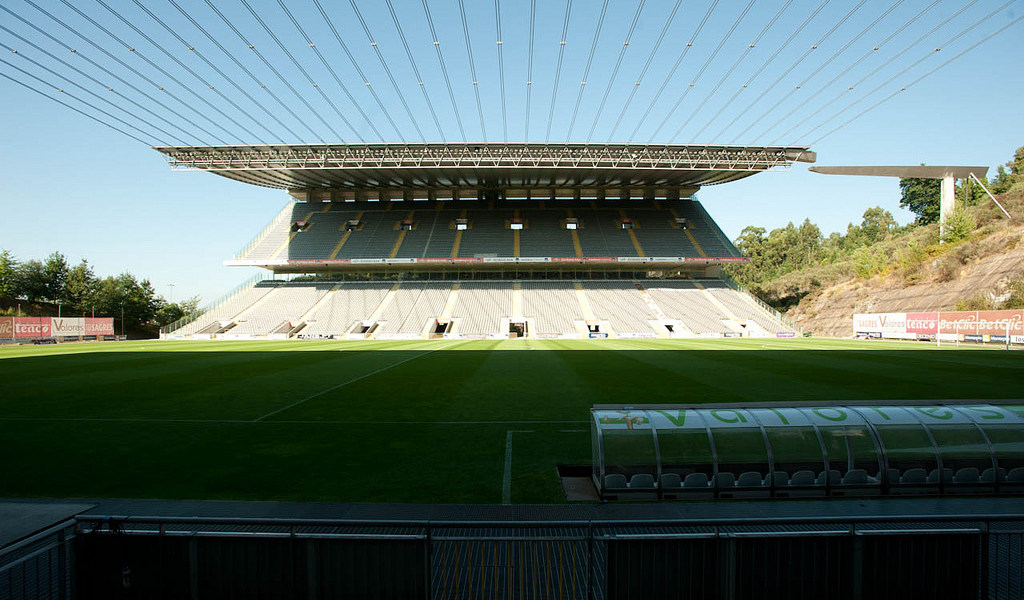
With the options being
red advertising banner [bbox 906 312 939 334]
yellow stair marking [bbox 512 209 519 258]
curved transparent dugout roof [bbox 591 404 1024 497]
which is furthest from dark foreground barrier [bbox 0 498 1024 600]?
yellow stair marking [bbox 512 209 519 258]

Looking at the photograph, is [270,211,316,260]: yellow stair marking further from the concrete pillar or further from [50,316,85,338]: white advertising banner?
the concrete pillar

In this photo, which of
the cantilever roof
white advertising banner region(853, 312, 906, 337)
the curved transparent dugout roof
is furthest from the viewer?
the cantilever roof

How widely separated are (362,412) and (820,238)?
13113 cm

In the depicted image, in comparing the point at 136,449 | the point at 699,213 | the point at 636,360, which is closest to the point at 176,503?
the point at 136,449

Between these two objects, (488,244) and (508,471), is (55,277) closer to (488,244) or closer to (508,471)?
(488,244)

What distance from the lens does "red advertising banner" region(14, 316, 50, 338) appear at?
43094 mm

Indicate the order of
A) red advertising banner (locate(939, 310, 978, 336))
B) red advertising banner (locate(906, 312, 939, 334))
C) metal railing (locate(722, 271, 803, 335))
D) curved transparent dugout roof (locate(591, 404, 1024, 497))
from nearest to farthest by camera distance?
curved transparent dugout roof (locate(591, 404, 1024, 497))
red advertising banner (locate(939, 310, 978, 336))
red advertising banner (locate(906, 312, 939, 334))
metal railing (locate(722, 271, 803, 335))

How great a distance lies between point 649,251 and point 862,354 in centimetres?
3152

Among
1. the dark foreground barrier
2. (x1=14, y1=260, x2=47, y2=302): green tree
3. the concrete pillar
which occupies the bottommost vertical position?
the dark foreground barrier

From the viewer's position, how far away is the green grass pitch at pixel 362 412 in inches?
278

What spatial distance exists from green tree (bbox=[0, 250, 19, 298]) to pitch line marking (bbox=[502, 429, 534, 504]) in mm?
79720

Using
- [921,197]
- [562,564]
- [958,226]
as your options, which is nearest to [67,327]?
[562,564]

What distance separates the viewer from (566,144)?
43312 mm

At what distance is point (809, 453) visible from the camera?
623 centimetres
